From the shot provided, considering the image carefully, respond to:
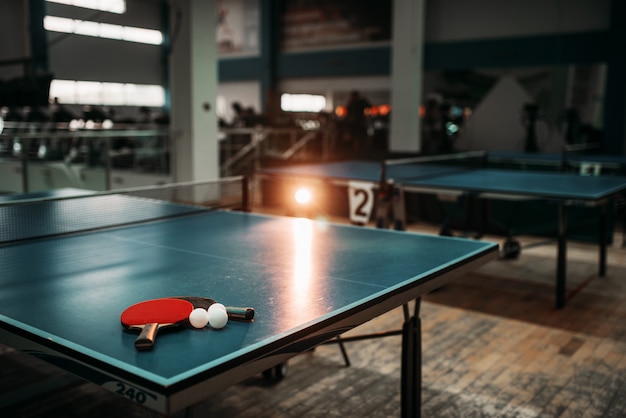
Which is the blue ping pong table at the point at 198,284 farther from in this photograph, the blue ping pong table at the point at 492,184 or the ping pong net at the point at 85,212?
the blue ping pong table at the point at 492,184

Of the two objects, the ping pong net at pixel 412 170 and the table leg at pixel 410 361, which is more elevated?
the ping pong net at pixel 412 170

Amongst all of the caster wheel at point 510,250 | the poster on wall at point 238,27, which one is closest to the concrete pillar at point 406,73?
the caster wheel at point 510,250

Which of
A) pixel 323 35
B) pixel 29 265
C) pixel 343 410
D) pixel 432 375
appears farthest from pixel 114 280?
pixel 323 35

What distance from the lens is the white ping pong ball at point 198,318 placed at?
148 cm

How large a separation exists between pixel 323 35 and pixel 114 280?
14.6 meters

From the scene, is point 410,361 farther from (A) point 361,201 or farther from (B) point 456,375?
(A) point 361,201

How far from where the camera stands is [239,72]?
17.3m

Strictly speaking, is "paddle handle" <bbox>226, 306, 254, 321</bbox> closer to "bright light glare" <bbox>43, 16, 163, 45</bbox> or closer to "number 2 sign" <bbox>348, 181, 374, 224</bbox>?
"number 2 sign" <bbox>348, 181, 374, 224</bbox>

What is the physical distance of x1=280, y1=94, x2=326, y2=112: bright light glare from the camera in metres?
16.0

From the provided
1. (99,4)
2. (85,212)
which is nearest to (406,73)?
(99,4)

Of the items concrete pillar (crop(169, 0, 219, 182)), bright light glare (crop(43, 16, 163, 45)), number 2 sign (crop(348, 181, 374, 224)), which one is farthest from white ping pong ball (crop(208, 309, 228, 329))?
concrete pillar (crop(169, 0, 219, 182))

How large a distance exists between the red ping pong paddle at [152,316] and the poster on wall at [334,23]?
1392cm

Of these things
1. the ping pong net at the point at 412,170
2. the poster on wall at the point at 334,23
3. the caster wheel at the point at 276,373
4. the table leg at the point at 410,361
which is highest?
the poster on wall at the point at 334,23

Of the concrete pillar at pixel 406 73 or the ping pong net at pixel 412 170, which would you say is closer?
the ping pong net at pixel 412 170
